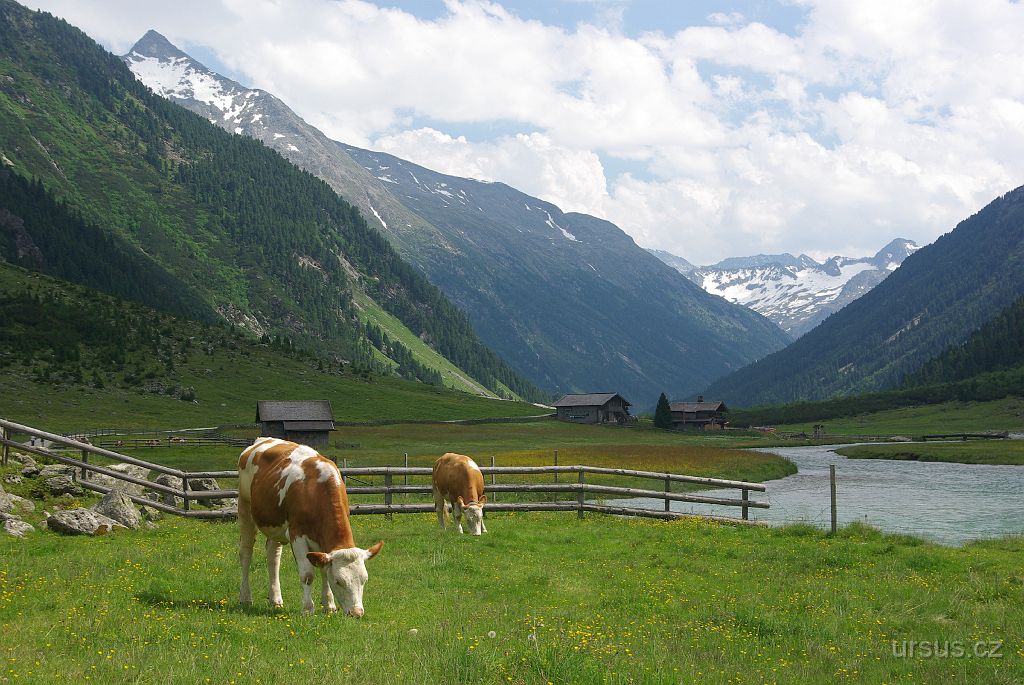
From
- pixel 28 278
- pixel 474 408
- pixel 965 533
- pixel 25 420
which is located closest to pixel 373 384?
pixel 474 408

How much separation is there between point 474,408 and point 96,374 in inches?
3292

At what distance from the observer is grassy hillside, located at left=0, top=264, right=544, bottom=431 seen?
114 metres

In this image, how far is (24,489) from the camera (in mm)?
25812

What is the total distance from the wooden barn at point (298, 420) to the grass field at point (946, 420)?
107145mm

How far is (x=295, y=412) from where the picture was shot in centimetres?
10225

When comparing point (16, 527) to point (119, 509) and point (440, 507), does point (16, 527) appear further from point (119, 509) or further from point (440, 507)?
point (440, 507)

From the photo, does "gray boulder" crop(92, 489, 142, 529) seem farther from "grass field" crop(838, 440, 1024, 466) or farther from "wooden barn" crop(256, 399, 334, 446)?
"grass field" crop(838, 440, 1024, 466)

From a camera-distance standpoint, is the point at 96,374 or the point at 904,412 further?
the point at 904,412

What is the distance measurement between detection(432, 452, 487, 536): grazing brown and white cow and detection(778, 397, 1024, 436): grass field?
14082 cm

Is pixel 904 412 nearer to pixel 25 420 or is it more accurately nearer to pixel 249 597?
pixel 25 420

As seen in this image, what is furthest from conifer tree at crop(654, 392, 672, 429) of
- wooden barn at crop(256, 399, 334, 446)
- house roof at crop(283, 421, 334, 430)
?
house roof at crop(283, 421, 334, 430)

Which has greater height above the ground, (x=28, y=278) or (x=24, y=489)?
(x=28, y=278)

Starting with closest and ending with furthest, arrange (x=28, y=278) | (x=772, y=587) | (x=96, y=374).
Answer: (x=772, y=587)
(x=96, y=374)
(x=28, y=278)

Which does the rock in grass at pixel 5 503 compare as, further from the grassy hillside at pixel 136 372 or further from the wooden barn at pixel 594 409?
the wooden barn at pixel 594 409
